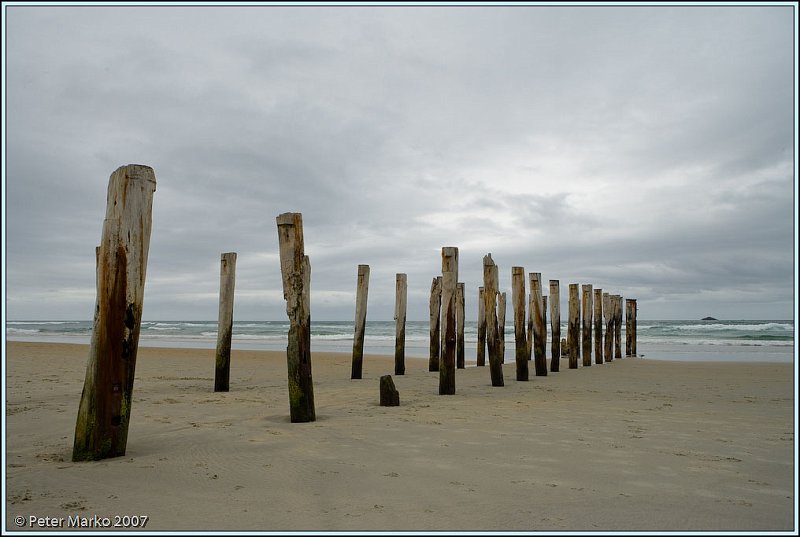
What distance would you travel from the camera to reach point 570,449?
5320 millimetres

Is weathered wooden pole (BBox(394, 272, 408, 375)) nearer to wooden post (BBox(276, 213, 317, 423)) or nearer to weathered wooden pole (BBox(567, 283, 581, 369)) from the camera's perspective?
weathered wooden pole (BBox(567, 283, 581, 369))

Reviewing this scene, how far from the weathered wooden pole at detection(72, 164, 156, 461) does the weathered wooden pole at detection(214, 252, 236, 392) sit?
5.26 metres

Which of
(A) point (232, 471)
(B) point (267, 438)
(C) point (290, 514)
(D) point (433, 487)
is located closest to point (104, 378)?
(A) point (232, 471)

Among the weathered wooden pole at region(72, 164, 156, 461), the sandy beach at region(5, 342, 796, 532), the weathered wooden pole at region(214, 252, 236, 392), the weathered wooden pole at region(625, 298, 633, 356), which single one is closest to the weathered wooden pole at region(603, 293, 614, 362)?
the weathered wooden pole at region(625, 298, 633, 356)

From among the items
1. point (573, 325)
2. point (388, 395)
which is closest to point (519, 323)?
point (388, 395)

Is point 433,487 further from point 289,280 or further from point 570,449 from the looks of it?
point 289,280

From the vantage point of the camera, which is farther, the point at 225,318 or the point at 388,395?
the point at 225,318

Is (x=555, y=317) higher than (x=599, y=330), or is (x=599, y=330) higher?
(x=555, y=317)

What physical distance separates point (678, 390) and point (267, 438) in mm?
8811

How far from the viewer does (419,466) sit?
15.4 ft

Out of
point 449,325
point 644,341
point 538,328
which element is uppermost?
point 449,325

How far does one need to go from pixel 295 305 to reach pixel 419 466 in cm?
295

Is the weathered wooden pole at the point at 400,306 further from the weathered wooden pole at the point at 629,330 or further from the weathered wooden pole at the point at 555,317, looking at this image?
the weathered wooden pole at the point at 629,330

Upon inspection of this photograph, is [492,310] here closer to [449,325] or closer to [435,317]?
[449,325]
